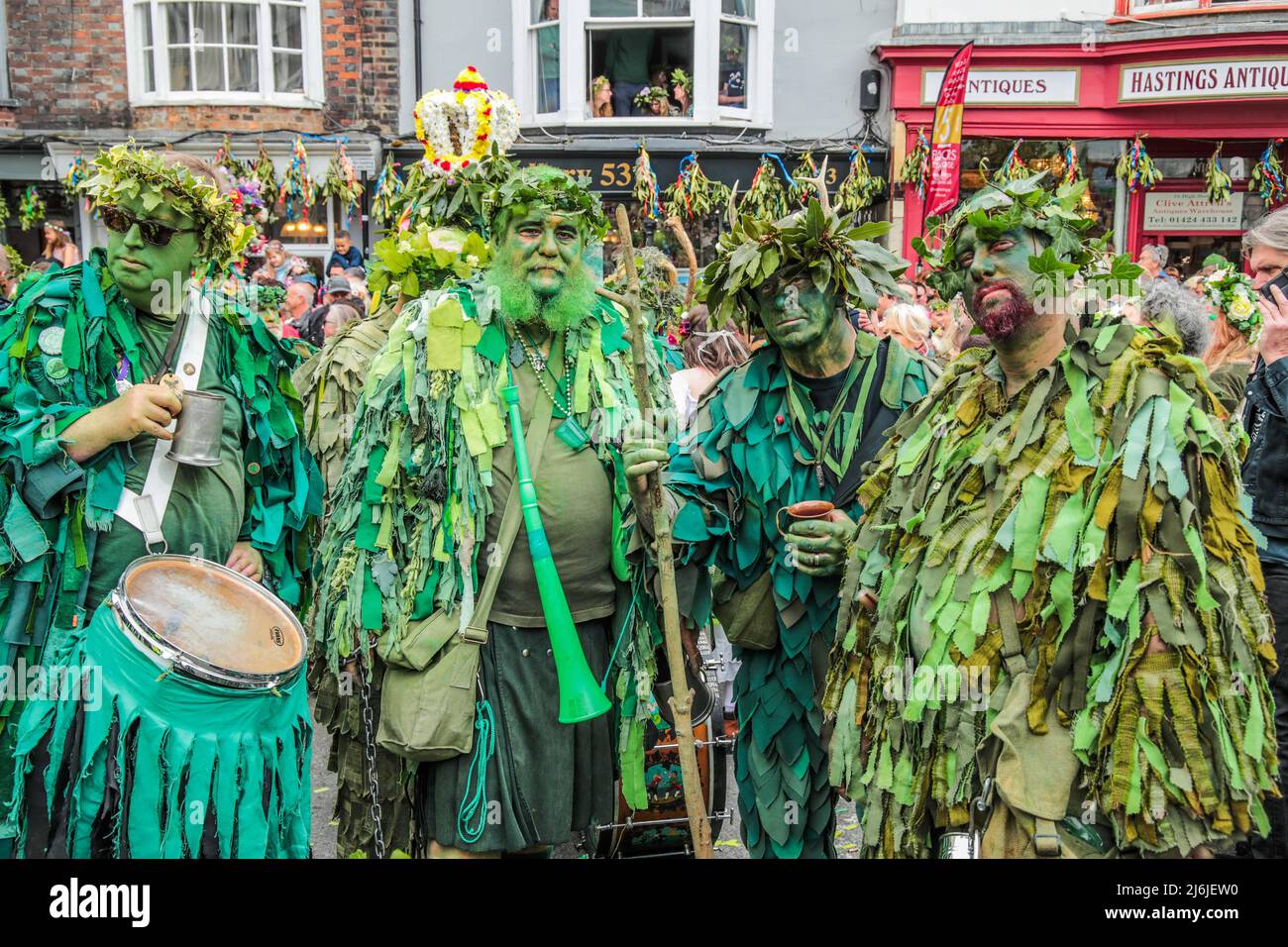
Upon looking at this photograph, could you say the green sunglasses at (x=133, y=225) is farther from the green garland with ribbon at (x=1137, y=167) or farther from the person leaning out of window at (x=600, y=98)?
the green garland with ribbon at (x=1137, y=167)

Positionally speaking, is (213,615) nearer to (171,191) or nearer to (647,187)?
(171,191)

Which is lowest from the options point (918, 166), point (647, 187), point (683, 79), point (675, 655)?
point (675, 655)

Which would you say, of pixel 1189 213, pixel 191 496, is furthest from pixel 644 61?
pixel 191 496

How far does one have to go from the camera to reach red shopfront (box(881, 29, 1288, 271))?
12.8 meters

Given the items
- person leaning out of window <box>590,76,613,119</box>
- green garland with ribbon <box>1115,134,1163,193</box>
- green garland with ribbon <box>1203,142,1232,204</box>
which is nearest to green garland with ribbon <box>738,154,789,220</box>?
person leaning out of window <box>590,76,613,119</box>

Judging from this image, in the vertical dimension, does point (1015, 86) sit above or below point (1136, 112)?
above

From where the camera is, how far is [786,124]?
13648 millimetres

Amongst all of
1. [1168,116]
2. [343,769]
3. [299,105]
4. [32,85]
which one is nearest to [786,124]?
[1168,116]

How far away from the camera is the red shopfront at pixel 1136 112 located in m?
12.8

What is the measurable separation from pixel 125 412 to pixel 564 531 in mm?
1229

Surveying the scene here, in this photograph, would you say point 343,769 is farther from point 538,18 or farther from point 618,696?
point 538,18

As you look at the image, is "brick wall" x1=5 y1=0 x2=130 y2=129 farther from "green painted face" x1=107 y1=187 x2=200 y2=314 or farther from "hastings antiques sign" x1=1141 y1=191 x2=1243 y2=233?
"hastings antiques sign" x1=1141 y1=191 x2=1243 y2=233

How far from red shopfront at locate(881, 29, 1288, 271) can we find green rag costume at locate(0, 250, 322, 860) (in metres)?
10.6

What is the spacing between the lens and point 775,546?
341cm
